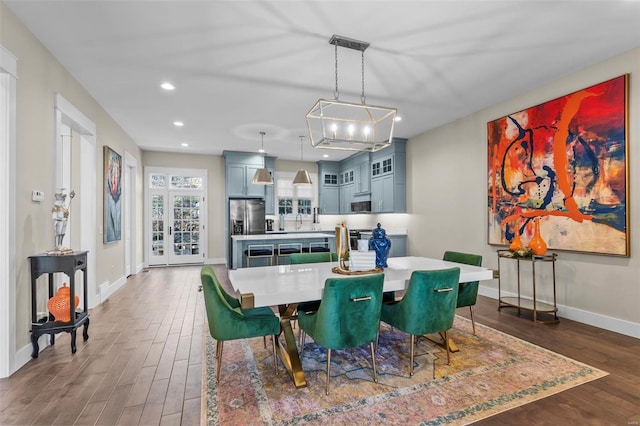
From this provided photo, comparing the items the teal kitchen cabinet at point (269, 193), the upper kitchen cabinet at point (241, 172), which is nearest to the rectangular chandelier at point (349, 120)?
the upper kitchen cabinet at point (241, 172)

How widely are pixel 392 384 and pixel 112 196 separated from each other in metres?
5.03

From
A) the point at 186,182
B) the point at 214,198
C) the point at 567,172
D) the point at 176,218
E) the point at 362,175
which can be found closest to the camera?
the point at 567,172

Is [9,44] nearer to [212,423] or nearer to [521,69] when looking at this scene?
[212,423]

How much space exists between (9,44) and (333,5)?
8.47ft

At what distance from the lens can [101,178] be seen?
15.3ft

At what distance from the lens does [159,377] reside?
249 cm

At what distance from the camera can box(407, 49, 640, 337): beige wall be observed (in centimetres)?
320

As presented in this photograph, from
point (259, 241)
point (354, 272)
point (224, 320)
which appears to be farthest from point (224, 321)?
point (259, 241)

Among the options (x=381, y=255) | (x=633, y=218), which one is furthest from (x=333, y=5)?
(x=633, y=218)

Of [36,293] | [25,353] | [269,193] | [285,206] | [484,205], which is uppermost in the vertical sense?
[269,193]

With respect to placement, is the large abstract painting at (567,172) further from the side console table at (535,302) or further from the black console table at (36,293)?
the black console table at (36,293)

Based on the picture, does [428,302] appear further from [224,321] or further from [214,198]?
[214,198]

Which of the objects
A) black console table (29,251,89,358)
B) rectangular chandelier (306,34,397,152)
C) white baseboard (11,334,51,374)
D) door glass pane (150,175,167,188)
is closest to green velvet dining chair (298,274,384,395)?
rectangular chandelier (306,34,397,152)

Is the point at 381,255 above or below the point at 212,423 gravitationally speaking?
above
